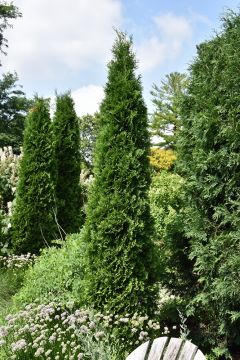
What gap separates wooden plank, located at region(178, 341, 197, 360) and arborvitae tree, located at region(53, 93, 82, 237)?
24.3 ft

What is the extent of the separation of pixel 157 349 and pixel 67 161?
781 centimetres

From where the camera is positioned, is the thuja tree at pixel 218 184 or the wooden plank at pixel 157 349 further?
the thuja tree at pixel 218 184

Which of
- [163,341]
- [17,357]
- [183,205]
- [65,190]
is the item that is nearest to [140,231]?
[183,205]

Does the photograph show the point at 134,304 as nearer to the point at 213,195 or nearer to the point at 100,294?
the point at 100,294

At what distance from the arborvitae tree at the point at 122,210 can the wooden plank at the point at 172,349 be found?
2.03 meters

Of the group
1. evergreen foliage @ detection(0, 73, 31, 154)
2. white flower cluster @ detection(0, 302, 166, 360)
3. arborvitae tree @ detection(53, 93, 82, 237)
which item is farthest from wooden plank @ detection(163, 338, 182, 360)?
evergreen foliage @ detection(0, 73, 31, 154)

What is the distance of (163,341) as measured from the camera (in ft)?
9.52

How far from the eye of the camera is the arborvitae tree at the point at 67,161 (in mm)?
10258

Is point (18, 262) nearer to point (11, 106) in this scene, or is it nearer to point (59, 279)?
point (59, 279)

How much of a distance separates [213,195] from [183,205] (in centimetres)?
71

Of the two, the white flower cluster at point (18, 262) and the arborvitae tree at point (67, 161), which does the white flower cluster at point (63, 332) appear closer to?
the white flower cluster at point (18, 262)

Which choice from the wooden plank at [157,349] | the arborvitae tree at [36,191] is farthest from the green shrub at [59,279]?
the arborvitae tree at [36,191]

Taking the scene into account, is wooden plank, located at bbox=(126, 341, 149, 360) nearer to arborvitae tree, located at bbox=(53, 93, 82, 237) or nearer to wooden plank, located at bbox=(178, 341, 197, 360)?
wooden plank, located at bbox=(178, 341, 197, 360)

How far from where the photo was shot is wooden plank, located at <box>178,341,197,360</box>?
2812 millimetres
